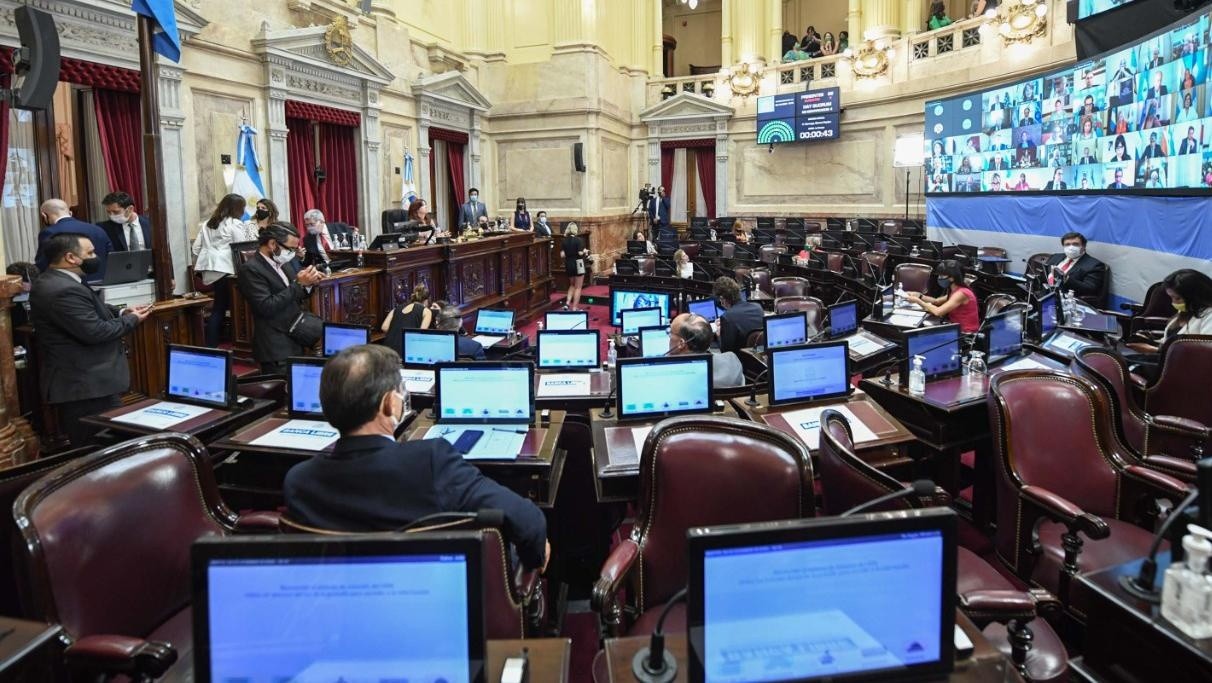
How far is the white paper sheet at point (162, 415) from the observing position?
3.40 m

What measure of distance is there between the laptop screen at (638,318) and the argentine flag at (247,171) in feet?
16.6

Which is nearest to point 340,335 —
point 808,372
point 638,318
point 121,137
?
point 638,318

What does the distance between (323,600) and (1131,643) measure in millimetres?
1627

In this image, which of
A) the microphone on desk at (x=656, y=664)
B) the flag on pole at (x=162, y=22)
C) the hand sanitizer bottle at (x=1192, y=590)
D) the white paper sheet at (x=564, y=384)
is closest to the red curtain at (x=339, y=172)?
the flag on pole at (x=162, y=22)

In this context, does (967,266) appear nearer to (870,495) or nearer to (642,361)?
(642,361)

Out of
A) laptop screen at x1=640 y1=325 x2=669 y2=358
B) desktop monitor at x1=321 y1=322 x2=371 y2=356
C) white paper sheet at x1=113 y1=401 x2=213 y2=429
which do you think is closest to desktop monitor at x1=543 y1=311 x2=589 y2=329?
laptop screen at x1=640 y1=325 x2=669 y2=358

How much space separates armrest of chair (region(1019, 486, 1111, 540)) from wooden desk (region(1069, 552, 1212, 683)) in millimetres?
607

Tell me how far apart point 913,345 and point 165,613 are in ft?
11.3

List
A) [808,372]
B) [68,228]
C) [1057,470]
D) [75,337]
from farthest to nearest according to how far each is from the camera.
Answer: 1. [68,228]
2. [75,337]
3. [808,372]
4. [1057,470]

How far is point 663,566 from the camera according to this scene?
7.80ft

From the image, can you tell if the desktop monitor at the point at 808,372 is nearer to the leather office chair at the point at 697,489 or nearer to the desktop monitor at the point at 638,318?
the leather office chair at the point at 697,489

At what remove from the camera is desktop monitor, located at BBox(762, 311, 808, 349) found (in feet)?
15.6

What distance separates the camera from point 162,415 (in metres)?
3.51

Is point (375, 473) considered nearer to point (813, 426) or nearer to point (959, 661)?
point (959, 661)
